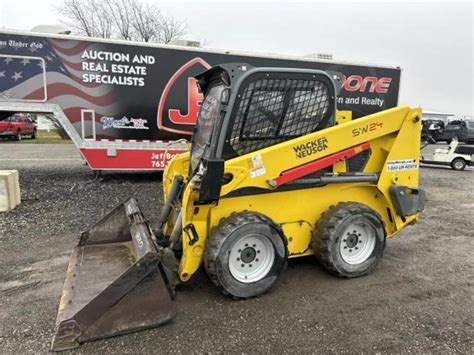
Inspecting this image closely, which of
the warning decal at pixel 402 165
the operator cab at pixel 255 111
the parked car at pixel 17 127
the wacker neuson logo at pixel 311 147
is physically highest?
the operator cab at pixel 255 111

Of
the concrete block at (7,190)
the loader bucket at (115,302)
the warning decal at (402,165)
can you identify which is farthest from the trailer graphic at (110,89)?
the warning decal at (402,165)

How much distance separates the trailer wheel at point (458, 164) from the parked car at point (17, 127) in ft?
70.1

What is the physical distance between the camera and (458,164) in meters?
12.9

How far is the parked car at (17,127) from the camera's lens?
2038 cm

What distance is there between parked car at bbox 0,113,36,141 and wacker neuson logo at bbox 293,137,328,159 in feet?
68.0

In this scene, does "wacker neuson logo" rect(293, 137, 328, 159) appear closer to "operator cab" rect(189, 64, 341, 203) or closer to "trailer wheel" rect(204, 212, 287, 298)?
"operator cab" rect(189, 64, 341, 203)

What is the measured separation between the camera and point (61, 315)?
9.46 ft

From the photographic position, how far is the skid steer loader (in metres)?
2.98

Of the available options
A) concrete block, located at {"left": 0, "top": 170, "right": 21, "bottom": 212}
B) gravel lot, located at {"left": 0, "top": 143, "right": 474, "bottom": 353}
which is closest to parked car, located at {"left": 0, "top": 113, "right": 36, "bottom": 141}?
concrete block, located at {"left": 0, "top": 170, "right": 21, "bottom": 212}

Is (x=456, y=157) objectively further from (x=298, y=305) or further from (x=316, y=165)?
(x=298, y=305)

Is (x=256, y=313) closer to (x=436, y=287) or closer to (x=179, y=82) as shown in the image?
(x=436, y=287)

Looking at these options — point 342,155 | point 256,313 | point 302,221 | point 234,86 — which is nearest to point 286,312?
point 256,313

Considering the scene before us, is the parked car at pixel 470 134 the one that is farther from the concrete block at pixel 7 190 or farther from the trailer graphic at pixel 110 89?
the concrete block at pixel 7 190

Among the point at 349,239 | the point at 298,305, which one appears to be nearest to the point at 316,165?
the point at 349,239
